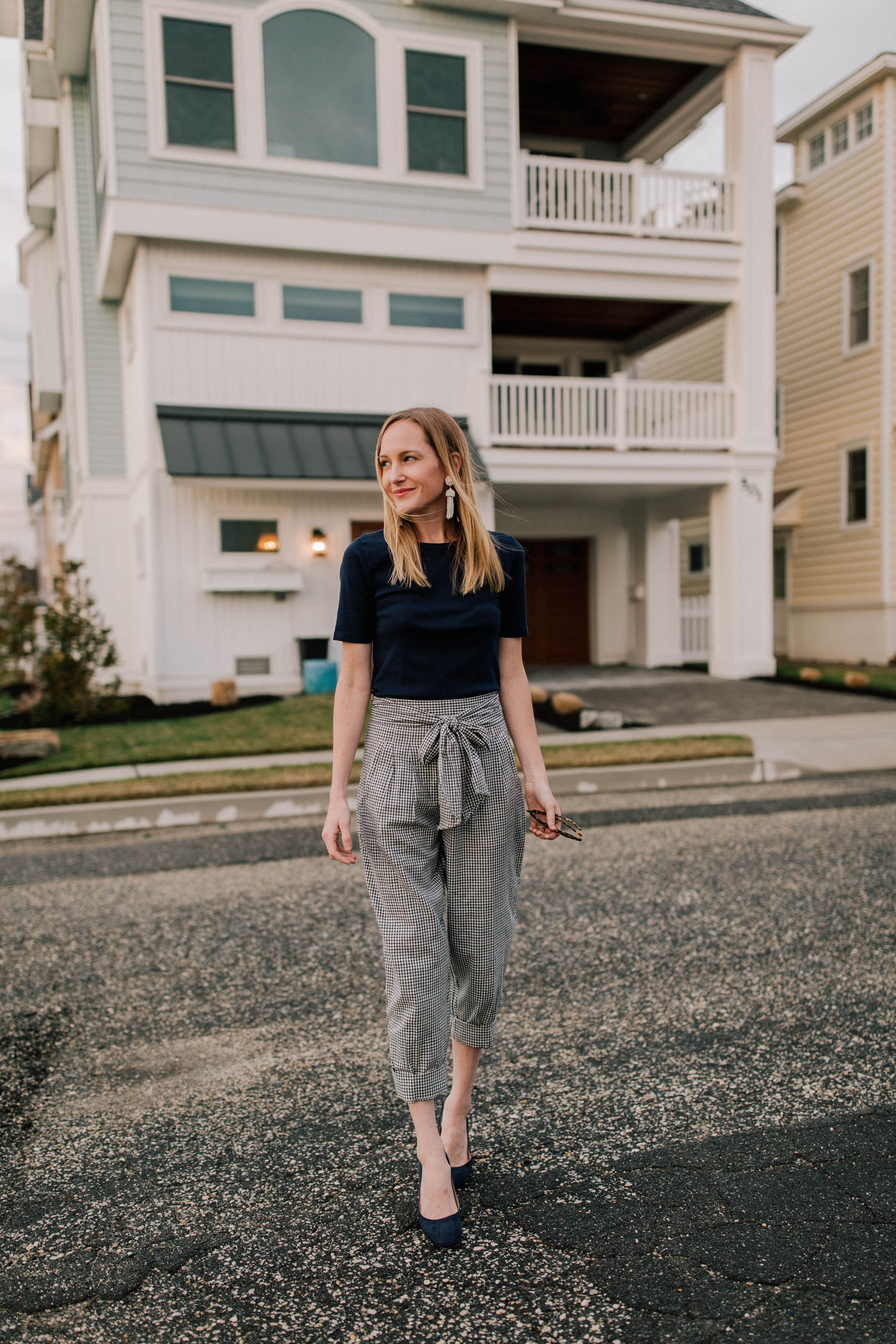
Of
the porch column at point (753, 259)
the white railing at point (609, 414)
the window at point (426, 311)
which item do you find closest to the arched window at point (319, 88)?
the window at point (426, 311)

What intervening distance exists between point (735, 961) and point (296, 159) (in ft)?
40.5

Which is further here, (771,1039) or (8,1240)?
(771,1039)

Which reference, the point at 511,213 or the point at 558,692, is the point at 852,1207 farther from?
the point at 511,213

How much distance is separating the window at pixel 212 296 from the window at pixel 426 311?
6.70 feet

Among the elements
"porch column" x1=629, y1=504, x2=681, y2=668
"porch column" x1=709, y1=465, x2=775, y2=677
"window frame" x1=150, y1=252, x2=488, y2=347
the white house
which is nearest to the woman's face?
the white house

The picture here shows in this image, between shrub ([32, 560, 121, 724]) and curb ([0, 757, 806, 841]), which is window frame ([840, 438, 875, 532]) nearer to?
curb ([0, 757, 806, 841])

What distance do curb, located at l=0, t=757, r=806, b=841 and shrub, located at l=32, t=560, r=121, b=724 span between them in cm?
464

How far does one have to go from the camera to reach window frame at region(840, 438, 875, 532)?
17.6 metres

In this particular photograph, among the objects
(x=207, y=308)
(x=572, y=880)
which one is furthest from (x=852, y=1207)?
(x=207, y=308)

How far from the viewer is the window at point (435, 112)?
13031 mm

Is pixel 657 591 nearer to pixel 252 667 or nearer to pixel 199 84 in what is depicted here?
pixel 252 667

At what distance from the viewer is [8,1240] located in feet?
7.22

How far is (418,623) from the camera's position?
7.47 ft

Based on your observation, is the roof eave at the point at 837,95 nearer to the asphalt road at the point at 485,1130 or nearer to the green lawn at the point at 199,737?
the green lawn at the point at 199,737
